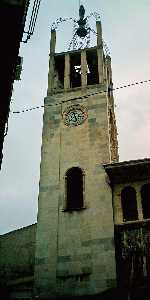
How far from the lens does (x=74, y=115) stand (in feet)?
74.3

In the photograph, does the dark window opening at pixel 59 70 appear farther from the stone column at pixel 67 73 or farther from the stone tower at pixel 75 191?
the stone column at pixel 67 73

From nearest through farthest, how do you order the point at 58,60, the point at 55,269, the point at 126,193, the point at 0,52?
1. the point at 0,52
2. the point at 55,269
3. the point at 126,193
4. the point at 58,60

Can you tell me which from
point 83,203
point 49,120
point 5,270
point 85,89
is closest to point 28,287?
point 5,270

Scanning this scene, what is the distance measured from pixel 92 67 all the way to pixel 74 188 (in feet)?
32.3

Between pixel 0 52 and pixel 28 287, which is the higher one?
pixel 0 52

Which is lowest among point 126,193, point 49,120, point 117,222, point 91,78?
point 117,222

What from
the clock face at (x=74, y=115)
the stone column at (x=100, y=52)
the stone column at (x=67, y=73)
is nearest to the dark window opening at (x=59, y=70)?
the stone column at (x=67, y=73)

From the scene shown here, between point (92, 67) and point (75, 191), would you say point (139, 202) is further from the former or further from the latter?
point (92, 67)

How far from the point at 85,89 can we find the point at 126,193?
24.5ft

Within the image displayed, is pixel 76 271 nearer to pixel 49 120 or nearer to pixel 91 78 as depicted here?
pixel 49 120

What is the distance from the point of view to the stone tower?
17406 millimetres

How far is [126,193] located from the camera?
1908 centimetres

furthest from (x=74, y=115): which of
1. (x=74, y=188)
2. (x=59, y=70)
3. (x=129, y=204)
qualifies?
(x=129, y=204)

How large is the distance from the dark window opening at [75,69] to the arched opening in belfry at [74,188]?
24.8 feet
